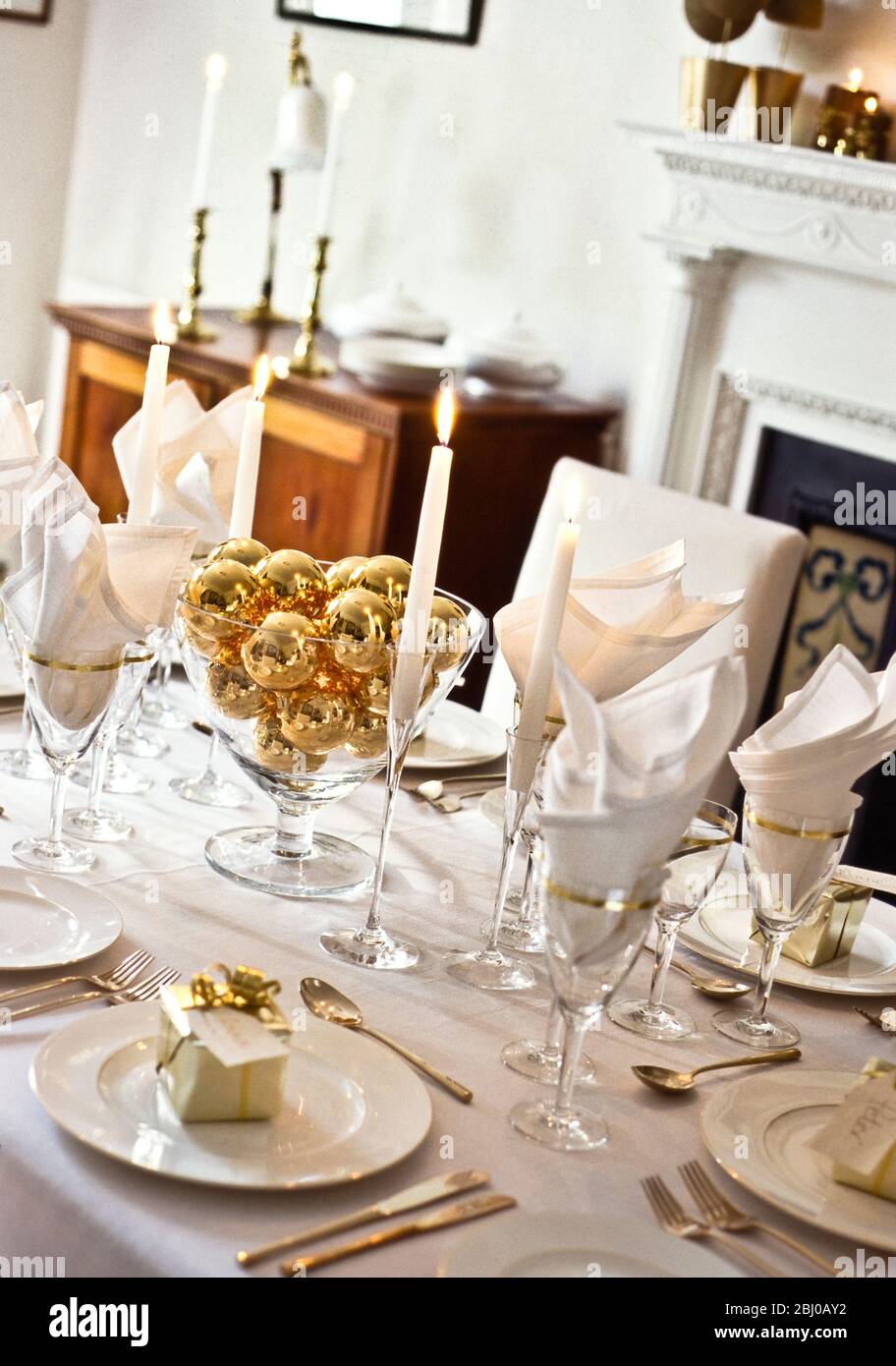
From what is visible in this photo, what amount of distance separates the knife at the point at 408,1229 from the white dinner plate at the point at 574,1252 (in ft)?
0.05

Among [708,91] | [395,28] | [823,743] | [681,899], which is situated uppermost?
[395,28]

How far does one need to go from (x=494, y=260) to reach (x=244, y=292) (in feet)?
2.58

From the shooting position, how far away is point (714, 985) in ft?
3.90

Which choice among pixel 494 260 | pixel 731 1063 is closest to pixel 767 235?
pixel 494 260

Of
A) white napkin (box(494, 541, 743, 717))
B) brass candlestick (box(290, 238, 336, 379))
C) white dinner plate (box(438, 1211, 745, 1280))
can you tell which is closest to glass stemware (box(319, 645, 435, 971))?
white napkin (box(494, 541, 743, 717))

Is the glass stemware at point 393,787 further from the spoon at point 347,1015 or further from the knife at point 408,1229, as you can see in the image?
the knife at point 408,1229

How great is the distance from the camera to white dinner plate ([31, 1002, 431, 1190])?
83 centimetres

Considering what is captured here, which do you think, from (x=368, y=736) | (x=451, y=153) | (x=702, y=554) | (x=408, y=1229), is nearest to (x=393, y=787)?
(x=368, y=736)

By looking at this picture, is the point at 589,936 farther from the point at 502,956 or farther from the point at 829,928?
the point at 829,928

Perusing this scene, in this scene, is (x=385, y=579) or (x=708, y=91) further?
(x=708, y=91)

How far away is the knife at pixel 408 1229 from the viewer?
2.52 ft

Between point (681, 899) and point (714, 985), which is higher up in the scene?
point (681, 899)

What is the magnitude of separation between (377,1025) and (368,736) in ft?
0.86

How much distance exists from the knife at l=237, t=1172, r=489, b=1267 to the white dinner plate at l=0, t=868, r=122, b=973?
0.31 metres
